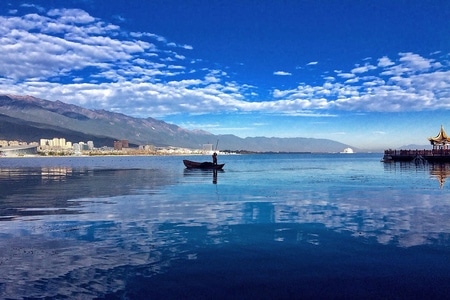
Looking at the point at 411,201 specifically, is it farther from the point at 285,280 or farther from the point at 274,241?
the point at 285,280

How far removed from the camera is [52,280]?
450 inches

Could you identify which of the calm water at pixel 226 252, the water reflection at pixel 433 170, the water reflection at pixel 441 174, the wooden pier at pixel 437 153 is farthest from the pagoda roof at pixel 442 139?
the calm water at pixel 226 252

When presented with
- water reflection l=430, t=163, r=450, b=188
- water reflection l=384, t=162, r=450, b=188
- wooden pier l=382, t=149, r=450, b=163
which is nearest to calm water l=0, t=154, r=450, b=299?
water reflection l=430, t=163, r=450, b=188

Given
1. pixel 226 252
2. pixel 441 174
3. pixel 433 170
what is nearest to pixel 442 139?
pixel 433 170

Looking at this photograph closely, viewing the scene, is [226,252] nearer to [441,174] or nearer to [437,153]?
[441,174]

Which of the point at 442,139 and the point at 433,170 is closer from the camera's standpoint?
the point at 433,170

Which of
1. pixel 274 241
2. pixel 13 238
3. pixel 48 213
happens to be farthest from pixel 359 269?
pixel 48 213

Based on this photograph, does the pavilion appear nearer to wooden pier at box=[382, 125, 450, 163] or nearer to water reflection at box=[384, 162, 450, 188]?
wooden pier at box=[382, 125, 450, 163]

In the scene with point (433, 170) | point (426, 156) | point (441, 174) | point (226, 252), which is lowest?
point (226, 252)

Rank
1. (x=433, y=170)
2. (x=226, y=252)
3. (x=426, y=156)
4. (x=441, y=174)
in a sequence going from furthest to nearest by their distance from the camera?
(x=426, y=156)
(x=433, y=170)
(x=441, y=174)
(x=226, y=252)

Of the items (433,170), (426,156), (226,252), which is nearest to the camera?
(226,252)

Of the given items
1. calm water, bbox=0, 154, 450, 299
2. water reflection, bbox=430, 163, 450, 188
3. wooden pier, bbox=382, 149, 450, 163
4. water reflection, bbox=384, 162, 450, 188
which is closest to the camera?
calm water, bbox=0, 154, 450, 299

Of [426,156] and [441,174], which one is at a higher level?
[426,156]

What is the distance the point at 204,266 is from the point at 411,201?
2183 cm
